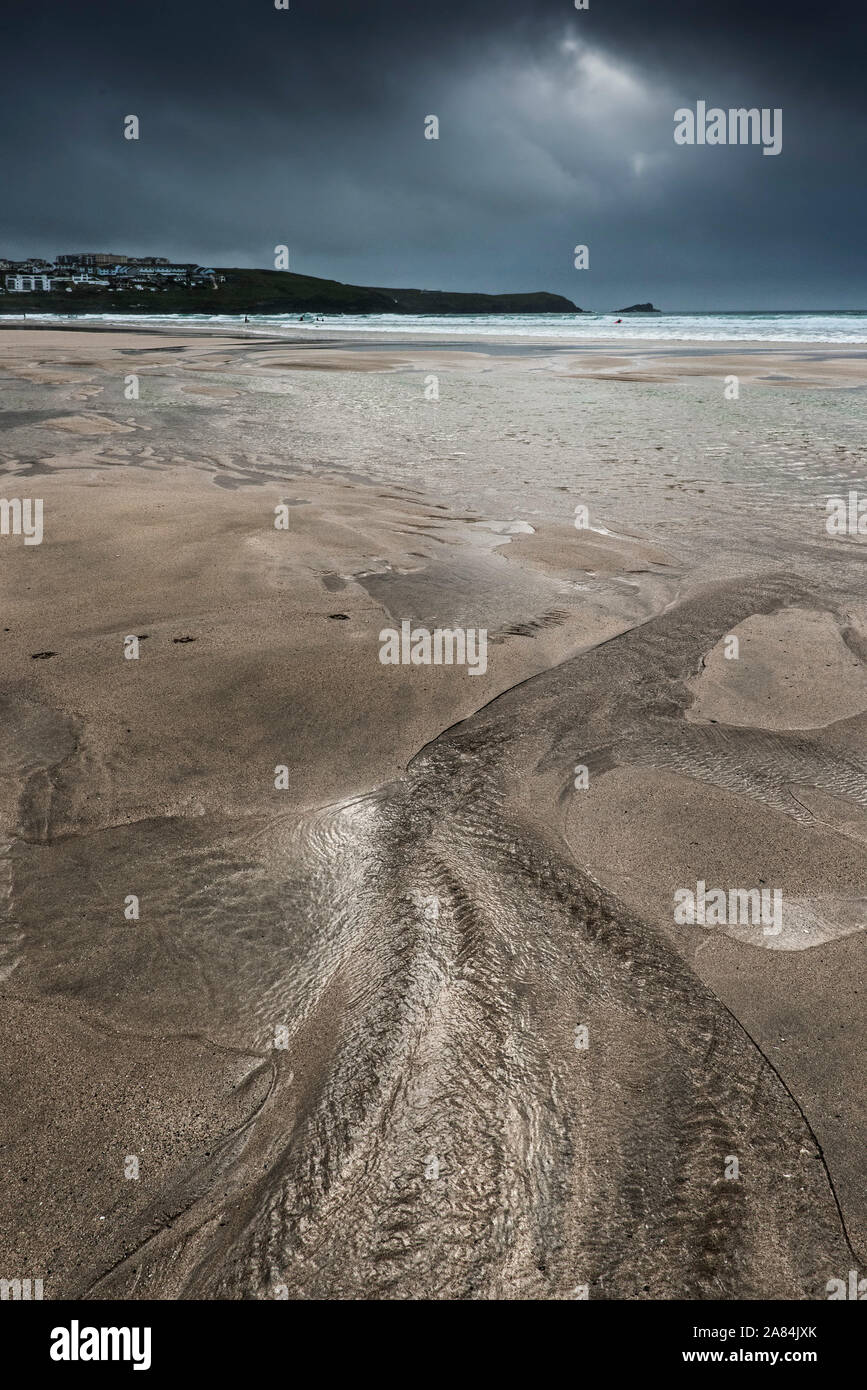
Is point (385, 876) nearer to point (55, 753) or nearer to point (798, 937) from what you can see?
point (798, 937)

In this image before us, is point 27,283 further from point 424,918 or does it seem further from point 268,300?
point 424,918

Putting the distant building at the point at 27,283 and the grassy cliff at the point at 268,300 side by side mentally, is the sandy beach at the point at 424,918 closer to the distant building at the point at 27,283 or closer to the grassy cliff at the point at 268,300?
the grassy cliff at the point at 268,300

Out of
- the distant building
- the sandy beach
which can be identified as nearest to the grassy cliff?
the distant building

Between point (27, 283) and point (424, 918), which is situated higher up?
point (27, 283)

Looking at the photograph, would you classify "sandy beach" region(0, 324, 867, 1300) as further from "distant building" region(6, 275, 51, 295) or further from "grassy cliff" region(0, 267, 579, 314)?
"distant building" region(6, 275, 51, 295)

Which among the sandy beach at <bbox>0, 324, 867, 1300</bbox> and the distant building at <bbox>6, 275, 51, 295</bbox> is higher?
the distant building at <bbox>6, 275, 51, 295</bbox>

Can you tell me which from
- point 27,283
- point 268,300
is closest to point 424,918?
point 268,300

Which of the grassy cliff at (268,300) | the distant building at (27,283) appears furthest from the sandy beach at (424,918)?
the distant building at (27,283)

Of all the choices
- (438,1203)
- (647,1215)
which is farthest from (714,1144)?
(438,1203)
